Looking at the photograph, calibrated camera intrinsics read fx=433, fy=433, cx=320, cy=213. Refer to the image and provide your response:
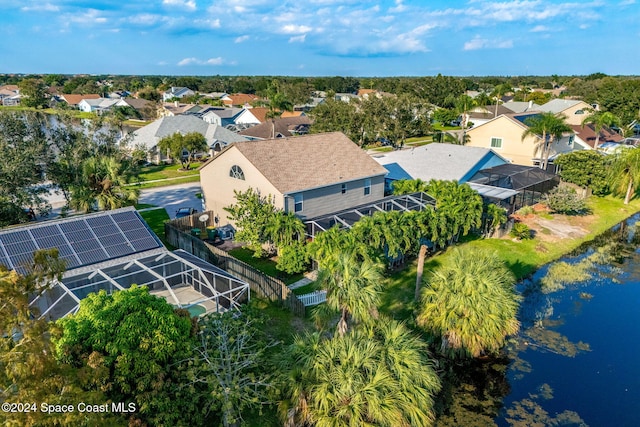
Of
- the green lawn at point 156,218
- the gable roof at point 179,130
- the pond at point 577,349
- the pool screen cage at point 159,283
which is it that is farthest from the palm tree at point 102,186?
the gable roof at point 179,130

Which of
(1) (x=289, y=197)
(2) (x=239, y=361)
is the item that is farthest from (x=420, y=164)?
(2) (x=239, y=361)

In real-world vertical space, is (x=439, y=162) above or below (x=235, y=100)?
below

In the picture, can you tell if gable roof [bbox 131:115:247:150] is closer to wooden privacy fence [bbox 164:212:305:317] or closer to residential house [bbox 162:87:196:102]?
wooden privacy fence [bbox 164:212:305:317]

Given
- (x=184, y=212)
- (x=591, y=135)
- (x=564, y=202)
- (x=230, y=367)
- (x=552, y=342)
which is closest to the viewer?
(x=230, y=367)

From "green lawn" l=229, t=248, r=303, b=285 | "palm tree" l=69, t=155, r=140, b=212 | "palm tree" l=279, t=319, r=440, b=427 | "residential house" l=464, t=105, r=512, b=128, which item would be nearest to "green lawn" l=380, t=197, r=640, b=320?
"green lawn" l=229, t=248, r=303, b=285

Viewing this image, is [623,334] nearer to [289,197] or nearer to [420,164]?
[289,197]

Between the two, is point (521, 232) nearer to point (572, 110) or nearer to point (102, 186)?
point (102, 186)

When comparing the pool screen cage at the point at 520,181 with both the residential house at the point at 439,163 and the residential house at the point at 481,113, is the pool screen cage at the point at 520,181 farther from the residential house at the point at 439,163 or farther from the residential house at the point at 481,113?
the residential house at the point at 481,113

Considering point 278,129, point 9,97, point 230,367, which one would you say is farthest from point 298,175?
point 9,97
